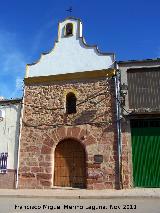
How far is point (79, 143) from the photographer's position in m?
14.0

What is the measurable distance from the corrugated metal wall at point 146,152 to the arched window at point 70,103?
9.79 feet

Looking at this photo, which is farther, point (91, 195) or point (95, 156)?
point (95, 156)

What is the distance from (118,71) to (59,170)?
5549mm

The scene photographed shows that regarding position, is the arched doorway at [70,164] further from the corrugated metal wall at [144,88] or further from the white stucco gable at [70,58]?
the white stucco gable at [70,58]

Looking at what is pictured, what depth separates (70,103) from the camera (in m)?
14.6

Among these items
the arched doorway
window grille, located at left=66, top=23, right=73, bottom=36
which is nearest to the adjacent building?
the arched doorway

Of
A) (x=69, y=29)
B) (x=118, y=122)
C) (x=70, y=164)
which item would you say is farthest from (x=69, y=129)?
(x=69, y=29)

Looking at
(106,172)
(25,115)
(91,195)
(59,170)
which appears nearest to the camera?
(91,195)

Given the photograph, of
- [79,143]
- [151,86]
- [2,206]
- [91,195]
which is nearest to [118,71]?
[151,86]

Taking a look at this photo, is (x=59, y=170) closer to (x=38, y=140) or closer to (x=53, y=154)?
(x=53, y=154)

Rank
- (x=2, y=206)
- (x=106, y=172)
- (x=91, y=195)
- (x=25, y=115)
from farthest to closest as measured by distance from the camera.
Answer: (x=25, y=115), (x=106, y=172), (x=91, y=195), (x=2, y=206)

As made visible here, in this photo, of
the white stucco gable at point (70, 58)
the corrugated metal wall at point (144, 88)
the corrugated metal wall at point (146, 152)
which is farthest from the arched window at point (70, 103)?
the corrugated metal wall at point (146, 152)

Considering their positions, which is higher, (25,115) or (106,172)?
(25,115)

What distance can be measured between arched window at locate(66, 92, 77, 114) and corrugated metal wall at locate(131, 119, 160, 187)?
2.98m
